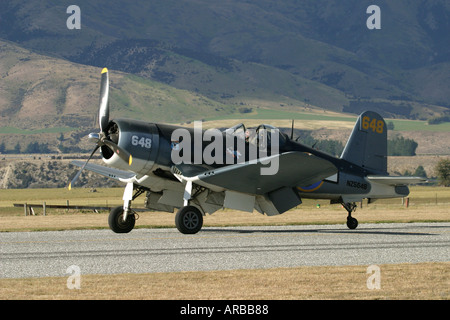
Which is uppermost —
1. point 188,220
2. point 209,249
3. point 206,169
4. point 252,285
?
point 206,169

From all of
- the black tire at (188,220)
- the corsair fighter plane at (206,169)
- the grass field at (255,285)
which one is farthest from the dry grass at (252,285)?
the black tire at (188,220)

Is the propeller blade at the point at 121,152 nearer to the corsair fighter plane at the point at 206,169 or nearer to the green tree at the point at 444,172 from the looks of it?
the corsair fighter plane at the point at 206,169

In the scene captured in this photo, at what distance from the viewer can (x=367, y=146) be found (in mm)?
26359

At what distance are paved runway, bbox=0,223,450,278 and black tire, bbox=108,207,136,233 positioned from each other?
43cm

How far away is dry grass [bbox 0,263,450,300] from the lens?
11609mm

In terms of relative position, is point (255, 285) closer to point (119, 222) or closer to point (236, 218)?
point (119, 222)

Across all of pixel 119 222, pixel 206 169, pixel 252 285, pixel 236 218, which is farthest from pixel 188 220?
pixel 236 218

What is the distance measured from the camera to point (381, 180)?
25594 millimetres

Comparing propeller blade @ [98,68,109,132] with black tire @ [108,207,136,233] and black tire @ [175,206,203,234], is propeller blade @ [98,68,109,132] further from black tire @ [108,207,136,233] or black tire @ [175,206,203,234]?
black tire @ [175,206,203,234]

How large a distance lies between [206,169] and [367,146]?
22.3 ft

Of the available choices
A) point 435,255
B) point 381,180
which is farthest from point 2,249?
point 381,180

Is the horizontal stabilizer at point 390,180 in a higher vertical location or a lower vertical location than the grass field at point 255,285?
higher

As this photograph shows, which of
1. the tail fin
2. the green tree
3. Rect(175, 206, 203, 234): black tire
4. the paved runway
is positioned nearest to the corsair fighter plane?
Rect(175, 206, 203, 234): black tire

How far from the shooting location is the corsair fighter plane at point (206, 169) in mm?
21344
